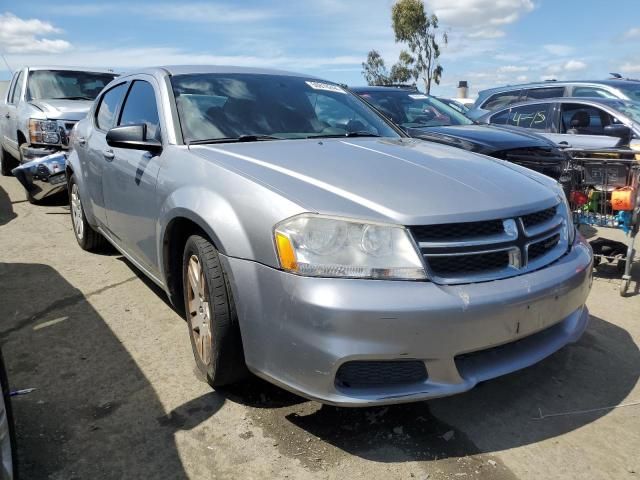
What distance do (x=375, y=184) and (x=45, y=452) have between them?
1.81 metres

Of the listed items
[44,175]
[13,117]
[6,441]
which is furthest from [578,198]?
[13,117]

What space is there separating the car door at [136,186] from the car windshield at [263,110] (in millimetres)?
229

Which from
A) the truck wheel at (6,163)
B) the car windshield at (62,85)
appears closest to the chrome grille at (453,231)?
the car windshield at (62,85)

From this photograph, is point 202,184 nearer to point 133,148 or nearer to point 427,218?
point 133,148

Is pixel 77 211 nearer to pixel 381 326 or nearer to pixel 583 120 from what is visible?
pixel 381 326

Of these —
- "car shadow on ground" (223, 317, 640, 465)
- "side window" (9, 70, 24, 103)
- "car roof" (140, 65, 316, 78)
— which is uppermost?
"side window" (9, 70, 24, 103)

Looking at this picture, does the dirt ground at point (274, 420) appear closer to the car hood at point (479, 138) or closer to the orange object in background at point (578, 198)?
the orange object in background at point (578, 198)

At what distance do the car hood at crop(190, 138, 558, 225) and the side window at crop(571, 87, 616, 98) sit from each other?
6.11 m

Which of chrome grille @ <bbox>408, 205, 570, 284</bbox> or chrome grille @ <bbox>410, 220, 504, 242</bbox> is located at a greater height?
chrome grille @ <bbox>410, 220, 504, 242</bbox>

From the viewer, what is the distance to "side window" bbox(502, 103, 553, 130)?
7695 millimetres

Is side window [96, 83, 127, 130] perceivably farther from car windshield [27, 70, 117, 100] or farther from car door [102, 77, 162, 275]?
car windshield [27, 70, 117, 100]

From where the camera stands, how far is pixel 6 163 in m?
9.89

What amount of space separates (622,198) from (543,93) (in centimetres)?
487

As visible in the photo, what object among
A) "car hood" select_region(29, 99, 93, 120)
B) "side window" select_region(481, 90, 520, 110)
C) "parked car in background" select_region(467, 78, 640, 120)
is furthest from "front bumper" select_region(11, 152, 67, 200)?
"side window" select_region(481, 90, 520, 110)
